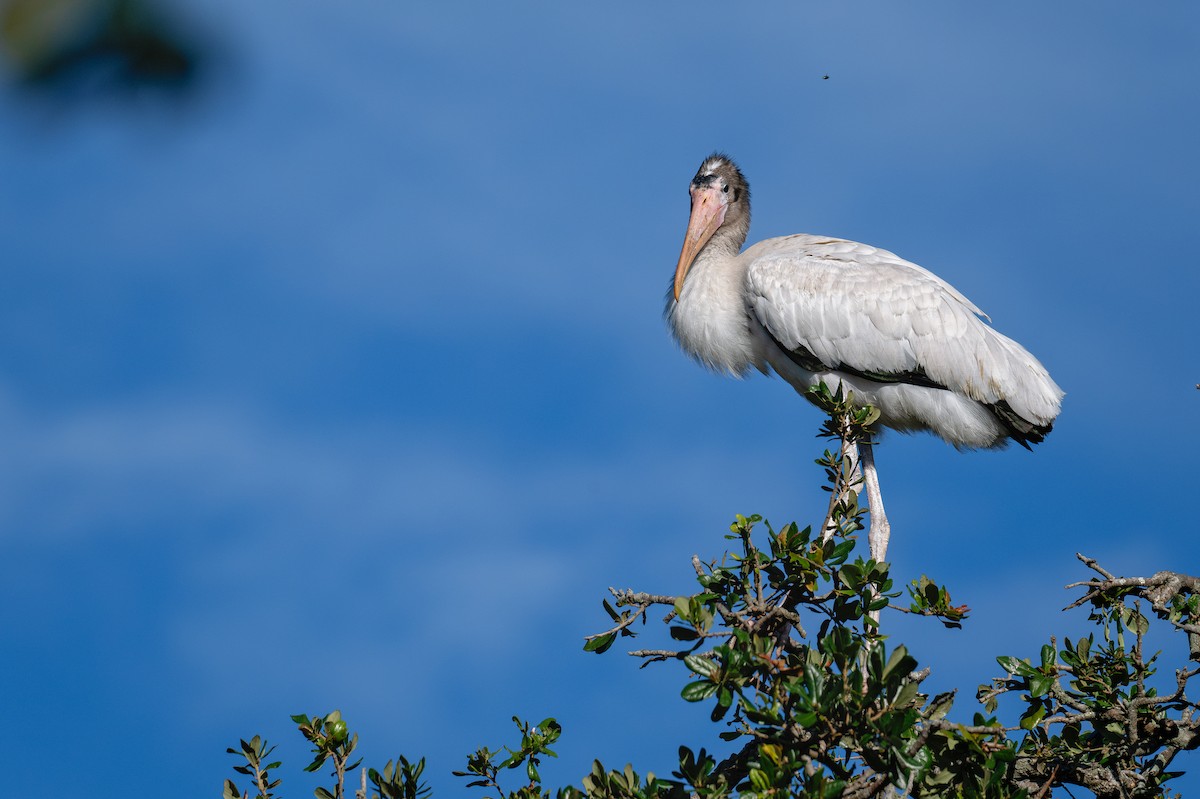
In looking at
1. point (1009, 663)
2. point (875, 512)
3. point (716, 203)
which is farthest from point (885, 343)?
point (1009, 663)

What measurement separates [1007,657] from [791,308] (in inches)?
164

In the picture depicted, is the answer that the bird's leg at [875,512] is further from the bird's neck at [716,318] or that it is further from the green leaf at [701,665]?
the green leaf at [701,665]

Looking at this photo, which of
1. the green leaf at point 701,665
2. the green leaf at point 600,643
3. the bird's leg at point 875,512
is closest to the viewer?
the green leaf at point 701,665

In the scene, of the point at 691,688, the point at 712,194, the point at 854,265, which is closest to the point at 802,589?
the point at 691,688

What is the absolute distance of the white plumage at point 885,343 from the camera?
900 cm

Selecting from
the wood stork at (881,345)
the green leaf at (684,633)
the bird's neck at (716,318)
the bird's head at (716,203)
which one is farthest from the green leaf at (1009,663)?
the bird's head at (716,203)

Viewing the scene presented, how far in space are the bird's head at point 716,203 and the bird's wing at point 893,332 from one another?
4.24 feet

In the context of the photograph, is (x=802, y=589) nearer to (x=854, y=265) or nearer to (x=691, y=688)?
(x=691, y=688)

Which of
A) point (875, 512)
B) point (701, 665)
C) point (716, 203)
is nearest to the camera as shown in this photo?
point (701, 665)

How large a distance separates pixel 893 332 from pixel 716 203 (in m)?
2.39

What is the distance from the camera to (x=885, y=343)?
907 centimetres

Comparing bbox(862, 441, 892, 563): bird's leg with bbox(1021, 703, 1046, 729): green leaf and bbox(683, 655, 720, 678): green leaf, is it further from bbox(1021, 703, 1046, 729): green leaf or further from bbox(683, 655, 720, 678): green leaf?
bbox(683, 655, 720, 678): green leaf

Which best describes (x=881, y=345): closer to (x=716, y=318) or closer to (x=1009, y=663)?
(x=716, y=318)

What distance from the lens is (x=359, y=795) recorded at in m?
4.92
